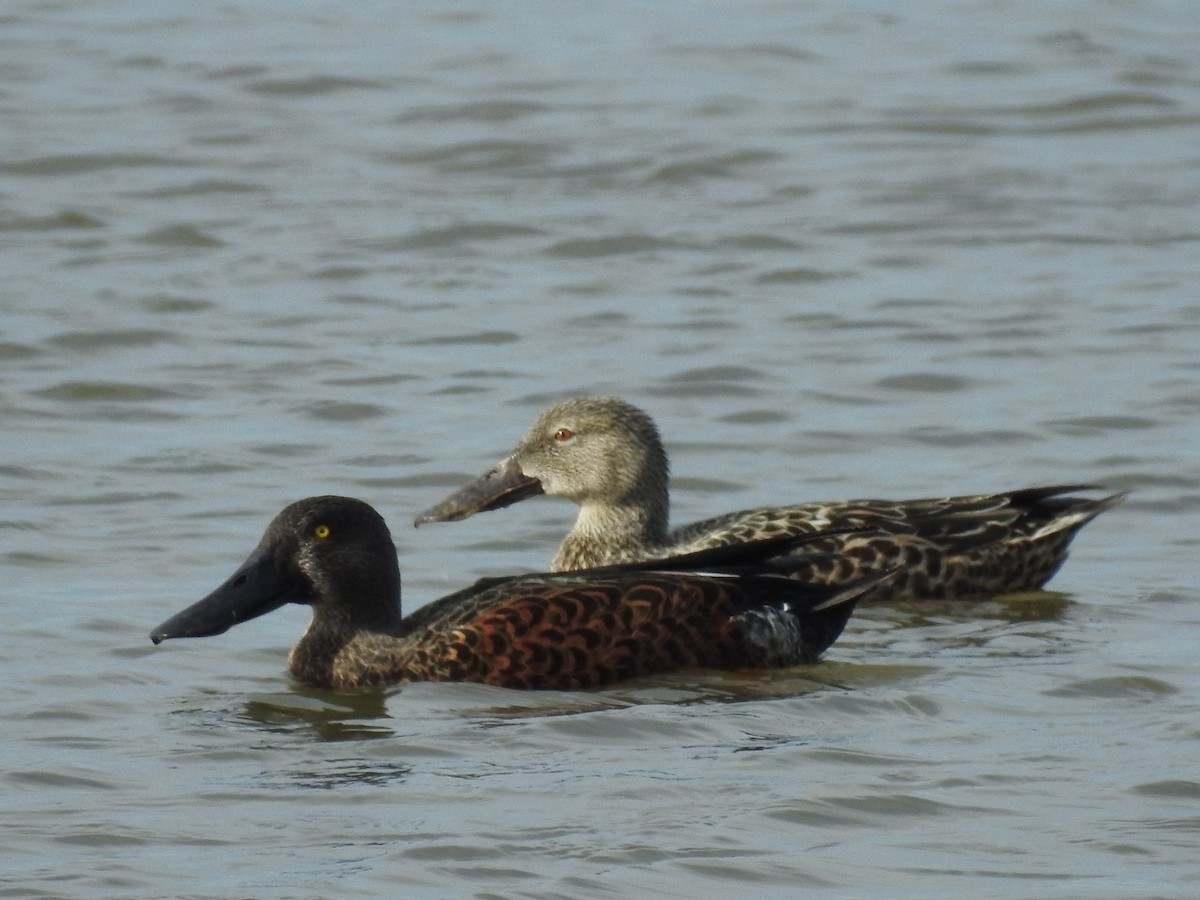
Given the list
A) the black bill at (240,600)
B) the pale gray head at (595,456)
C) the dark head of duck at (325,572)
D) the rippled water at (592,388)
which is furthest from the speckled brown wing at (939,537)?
the black bill at (240,600)

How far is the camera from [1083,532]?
38.1 feet

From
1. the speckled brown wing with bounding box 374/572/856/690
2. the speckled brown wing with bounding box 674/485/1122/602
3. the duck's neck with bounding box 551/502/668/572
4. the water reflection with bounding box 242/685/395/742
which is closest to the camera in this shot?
the water reflection with bounding box 242/685/395/742

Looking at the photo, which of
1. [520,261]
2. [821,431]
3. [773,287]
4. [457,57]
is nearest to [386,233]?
[520,261]

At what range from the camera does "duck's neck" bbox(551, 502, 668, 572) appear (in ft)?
35.5

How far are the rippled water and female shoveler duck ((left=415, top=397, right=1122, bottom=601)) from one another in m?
0.18

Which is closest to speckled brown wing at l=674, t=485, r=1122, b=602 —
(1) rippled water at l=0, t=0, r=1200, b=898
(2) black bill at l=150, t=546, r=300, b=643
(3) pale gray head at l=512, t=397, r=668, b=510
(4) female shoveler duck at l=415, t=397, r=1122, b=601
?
(4) female shoveler duck at l=415, t=397, r=1122, b=601

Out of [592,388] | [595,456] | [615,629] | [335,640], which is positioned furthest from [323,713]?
[592,388]

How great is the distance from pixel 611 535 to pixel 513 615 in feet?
7.26

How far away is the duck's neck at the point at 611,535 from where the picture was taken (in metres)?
10.8

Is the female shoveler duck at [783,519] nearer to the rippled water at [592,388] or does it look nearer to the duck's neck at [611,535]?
the duck's neck at [611,535]

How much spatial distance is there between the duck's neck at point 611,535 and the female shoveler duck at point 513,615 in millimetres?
1592

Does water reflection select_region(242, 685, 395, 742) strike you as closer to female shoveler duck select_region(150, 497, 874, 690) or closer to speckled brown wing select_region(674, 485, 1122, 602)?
female shoveler duck select_region(150, 497, 874, 690)

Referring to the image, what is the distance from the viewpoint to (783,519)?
33.9 feet

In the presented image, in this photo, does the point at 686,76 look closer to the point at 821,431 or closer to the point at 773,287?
the point at 773,287
